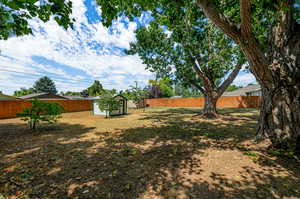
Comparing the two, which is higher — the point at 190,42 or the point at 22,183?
the point at 190,42

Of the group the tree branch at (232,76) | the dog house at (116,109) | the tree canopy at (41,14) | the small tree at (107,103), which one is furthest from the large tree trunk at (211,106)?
the tree canopy at (41,14)

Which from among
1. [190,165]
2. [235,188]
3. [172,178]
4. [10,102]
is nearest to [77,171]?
[172,178]

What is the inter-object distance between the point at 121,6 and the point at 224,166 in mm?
4727

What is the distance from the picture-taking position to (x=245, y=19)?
2674mm

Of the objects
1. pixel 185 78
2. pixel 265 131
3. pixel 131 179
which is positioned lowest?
pixel 131 179

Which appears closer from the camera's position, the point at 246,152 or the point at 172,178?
the point at 172,178

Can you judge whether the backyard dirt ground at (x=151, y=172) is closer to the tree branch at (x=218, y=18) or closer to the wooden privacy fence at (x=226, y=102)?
the tree branch at (x=218, y=18)

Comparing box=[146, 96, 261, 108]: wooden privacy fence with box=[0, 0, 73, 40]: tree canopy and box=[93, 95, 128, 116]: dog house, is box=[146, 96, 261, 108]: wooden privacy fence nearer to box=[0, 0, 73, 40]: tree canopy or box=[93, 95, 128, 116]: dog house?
box=[93, 95, 128, 116]: dog house

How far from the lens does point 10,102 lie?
1266 centimetres

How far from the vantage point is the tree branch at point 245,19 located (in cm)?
→ 250

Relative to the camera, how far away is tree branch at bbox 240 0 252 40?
8.21 feet

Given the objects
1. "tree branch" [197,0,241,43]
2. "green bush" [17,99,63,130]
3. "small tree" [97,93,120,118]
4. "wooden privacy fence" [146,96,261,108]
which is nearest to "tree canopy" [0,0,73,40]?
"tree branch" [197,0,241,43]

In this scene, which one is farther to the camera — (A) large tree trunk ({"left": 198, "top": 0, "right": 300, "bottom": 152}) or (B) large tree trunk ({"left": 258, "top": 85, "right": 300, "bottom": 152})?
(B) large tree trunk ({"left": 258, "top": 85, "right": 300, "bottom": 152})

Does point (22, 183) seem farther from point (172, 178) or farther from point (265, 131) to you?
point (265, 131)
